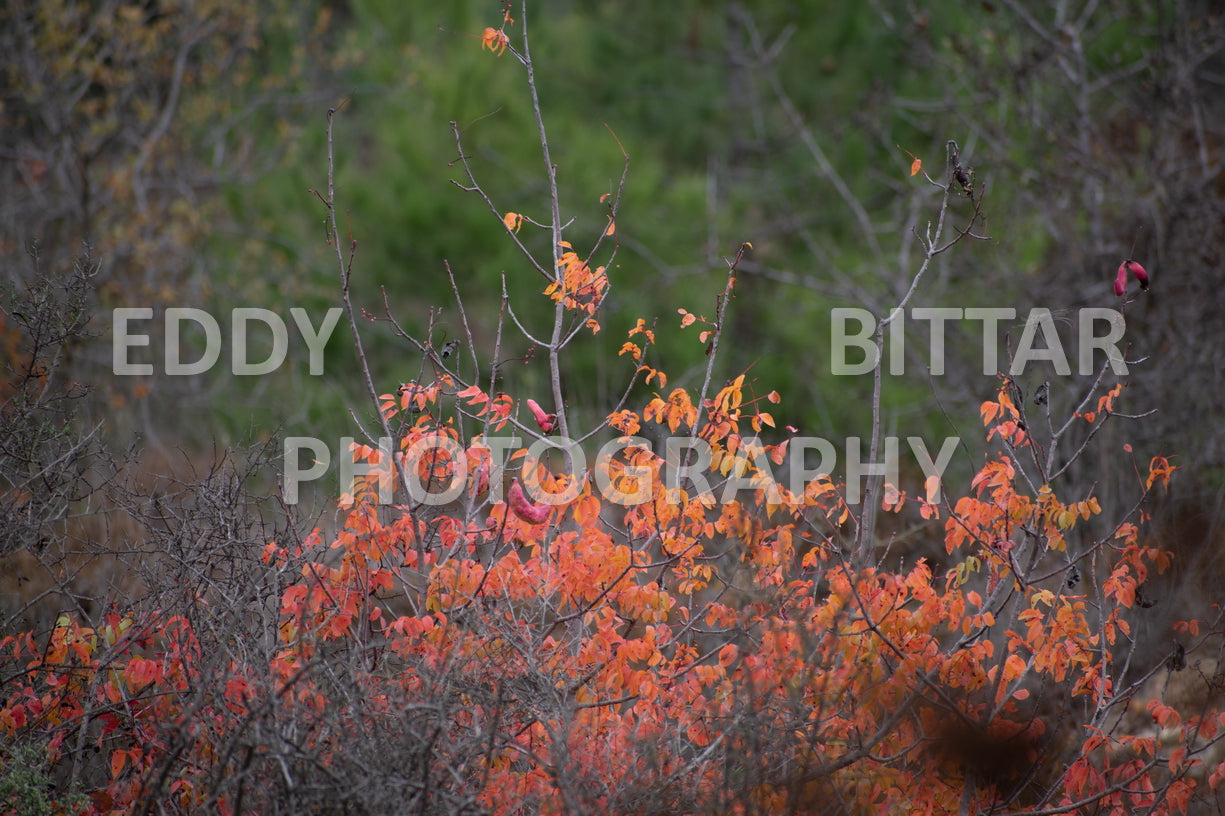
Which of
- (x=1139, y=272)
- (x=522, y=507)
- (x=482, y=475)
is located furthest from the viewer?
(x=1139, y=272)

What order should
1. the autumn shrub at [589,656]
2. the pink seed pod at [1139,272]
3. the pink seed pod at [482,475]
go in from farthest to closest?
the pink seed pod at [1139,272], the pink seed pod at [482,475], the autumn shrub at [589,656]

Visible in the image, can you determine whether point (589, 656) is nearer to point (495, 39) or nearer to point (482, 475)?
point (482, 475)

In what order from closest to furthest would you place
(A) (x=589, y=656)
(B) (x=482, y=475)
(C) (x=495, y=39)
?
(B) (x=482, y=475) → (A) (x=589, y=656) → (C) (x=495, y=39)

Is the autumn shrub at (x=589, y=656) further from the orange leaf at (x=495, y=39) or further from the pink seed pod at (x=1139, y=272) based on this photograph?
the orange leaf at (x=495, y=39)

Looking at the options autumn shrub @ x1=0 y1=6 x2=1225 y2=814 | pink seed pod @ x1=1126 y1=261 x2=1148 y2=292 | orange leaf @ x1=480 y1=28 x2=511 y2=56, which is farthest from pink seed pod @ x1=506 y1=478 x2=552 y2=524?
pink seed pod @ x1=1126 y1=261 x2=1148 y2=292

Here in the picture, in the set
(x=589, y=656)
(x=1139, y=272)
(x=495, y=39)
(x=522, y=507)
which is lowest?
(x=589, y=656)

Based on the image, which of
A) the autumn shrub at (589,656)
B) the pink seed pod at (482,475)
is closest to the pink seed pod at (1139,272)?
the autumn shrub at (589,656)

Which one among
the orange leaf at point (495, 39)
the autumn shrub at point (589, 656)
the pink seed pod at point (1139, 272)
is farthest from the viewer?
the orange leaf at point (495, 39)

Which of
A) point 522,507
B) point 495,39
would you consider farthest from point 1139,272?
point 495,39

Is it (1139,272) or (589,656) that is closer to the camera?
(589,656)

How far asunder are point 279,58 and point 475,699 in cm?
1284

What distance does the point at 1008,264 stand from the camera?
950 cm

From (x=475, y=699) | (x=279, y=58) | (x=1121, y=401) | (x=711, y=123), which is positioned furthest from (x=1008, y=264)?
(x=279, y=58)

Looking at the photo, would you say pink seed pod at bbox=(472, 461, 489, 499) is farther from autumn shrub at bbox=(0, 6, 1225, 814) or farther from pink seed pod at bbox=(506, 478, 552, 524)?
pink seed pod at bbox=(506, 478, 552, 524)
